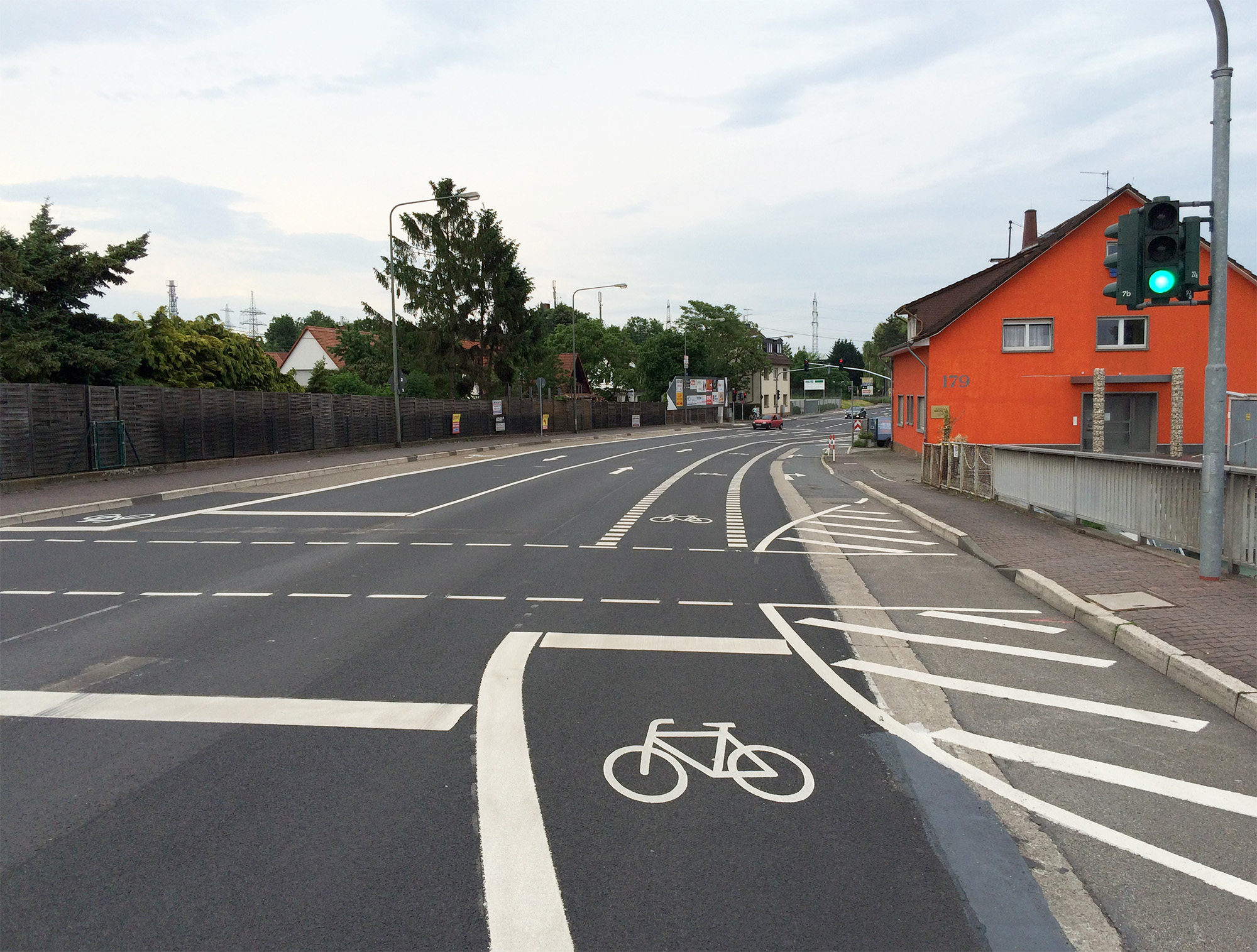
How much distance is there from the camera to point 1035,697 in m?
5.86

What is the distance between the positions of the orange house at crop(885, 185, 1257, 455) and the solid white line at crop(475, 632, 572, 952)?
27.3 metres

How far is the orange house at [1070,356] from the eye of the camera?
30.8 meters

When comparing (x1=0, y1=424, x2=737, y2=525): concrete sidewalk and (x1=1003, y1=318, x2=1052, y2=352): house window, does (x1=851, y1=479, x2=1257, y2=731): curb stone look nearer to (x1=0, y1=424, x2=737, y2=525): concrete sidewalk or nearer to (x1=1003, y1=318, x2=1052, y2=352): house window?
(x1=0, y1=424, x2=737, y2=525): concrete sidewalk

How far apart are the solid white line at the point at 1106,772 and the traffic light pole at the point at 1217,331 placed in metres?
5.06

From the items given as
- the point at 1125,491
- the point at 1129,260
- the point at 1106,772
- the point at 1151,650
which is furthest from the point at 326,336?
the point at 1106,772

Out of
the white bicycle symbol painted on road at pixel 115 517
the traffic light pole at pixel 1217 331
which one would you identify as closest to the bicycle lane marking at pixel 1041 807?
the traffic light pole at pixel 1217 331

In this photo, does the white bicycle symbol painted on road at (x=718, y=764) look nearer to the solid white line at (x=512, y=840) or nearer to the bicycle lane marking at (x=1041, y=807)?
the solid white line at (x=512, y=840)

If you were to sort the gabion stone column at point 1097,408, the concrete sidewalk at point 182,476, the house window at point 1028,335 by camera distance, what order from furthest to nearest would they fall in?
1. the house window at point 1028,335
2. the gabion stone column at point 1097,408
3. the concrete sidewalk at point 182,476

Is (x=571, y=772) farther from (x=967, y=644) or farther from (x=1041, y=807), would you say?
(x=967, y=644)

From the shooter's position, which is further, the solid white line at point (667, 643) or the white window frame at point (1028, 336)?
the white window frame at point (1028, 336)

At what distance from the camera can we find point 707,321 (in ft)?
327

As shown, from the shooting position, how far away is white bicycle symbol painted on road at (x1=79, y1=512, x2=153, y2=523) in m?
15.3

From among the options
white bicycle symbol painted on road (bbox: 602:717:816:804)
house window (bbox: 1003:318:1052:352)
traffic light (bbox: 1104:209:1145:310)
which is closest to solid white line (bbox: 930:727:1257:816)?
white bicycle symbol painted on road (bbox: 602:717:816:804)

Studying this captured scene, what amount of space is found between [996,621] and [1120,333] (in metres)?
28.3
